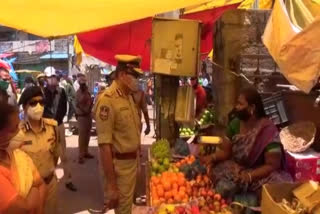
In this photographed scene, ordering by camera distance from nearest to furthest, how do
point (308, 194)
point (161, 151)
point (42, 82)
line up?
point (308, 194)
point (161, 151)
point (42, 82)

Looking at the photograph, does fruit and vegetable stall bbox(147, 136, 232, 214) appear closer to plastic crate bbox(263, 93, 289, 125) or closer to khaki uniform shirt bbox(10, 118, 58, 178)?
khaki uniform shirt bbox(10, 118, 58, 178)

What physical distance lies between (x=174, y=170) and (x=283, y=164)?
1.29 metres

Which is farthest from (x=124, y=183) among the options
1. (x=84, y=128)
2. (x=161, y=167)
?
(x=84, y=128)

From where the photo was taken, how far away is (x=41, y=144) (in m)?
4.74

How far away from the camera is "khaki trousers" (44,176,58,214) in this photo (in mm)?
4871

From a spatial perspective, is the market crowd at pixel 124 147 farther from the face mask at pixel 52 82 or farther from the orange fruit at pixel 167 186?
the face mask at pixel 52 82

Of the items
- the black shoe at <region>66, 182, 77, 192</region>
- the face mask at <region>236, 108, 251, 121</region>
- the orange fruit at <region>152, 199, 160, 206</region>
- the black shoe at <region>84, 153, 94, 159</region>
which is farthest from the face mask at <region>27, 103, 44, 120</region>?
the black shoe at <region>84, 153, 94, 159</region>

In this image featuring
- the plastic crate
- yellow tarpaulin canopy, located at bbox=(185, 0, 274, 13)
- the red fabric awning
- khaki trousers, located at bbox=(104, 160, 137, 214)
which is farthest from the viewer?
the red fabric awning

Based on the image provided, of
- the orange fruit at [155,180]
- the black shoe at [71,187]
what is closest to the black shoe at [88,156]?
the black shoe at [71,187]

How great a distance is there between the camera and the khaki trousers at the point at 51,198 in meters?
4.87

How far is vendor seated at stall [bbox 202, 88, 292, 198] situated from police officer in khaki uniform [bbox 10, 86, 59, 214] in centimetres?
160

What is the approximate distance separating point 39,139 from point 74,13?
4.28ft

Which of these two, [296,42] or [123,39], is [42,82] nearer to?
[123,39]

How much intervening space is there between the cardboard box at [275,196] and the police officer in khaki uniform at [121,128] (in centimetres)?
179
